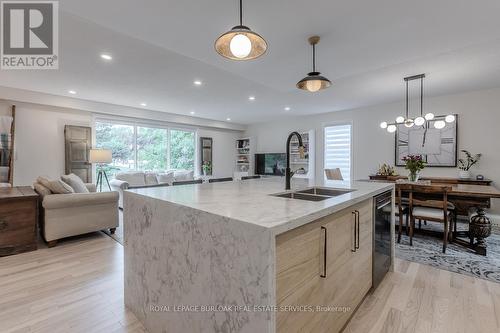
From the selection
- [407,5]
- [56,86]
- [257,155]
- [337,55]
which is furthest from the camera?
[257,155]

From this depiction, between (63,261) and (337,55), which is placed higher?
(337,55)

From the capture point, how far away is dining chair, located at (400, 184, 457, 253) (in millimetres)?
2902

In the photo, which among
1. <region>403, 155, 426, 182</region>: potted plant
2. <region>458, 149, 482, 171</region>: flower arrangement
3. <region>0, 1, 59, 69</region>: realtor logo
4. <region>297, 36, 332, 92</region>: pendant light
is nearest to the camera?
<region>0, 1, 59, 69</region>: realtor logo

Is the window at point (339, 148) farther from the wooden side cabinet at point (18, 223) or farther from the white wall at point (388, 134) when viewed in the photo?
the wooden side cabinet at point (18, 223)

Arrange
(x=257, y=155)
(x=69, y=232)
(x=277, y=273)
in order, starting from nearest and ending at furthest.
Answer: (x=277, y=273) → (x=69, y=232) → (x=257, y=155)

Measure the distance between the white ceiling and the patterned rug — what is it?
2.48 m

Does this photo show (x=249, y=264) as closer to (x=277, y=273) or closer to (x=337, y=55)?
(x=277, y=273)

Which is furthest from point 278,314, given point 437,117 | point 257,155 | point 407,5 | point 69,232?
point 257,155

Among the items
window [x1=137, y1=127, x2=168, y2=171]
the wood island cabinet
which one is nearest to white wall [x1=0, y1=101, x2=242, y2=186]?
window [x1=137, y1=127, x2=168, y2=171]

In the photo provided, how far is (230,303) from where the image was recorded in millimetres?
1025

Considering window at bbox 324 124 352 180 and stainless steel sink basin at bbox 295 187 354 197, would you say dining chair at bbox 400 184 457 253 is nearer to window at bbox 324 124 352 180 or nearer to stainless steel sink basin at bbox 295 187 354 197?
stainless steel sink basin at bbox 295 187 354 197

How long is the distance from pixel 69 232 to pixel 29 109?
3163 mm

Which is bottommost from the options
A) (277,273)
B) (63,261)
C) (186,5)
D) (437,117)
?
(63,261)

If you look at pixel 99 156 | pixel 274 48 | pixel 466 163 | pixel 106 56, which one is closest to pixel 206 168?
pixel 99 156
